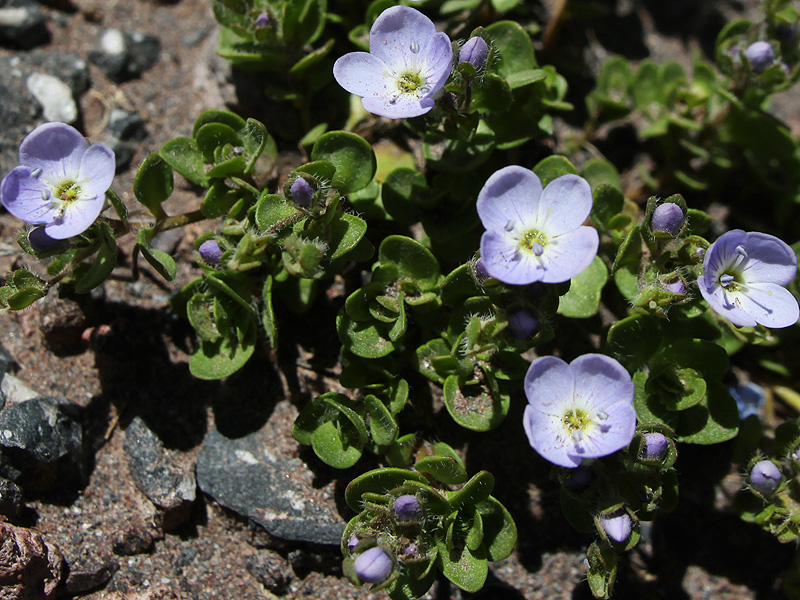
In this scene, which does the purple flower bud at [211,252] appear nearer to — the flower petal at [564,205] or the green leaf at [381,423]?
the green leaf at [381,423]

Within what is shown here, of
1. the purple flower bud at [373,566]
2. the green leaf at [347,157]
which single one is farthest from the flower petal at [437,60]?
the purple flower bud at [373,566]

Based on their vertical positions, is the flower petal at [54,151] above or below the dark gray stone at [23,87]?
above

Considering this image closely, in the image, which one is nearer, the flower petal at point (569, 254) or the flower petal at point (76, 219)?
the flower petal at point (569, 254)

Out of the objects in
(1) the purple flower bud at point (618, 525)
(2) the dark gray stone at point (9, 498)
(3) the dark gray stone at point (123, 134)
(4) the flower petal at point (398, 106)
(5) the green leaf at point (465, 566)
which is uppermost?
(4) the flower petal at point (398, 106)

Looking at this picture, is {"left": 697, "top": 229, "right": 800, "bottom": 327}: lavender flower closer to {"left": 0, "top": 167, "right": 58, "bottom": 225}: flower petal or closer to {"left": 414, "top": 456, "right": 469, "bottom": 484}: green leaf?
{"left": 414, "top": 456, "right": 469, "bottom": 484}: green leaf

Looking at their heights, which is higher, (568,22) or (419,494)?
(568,22)

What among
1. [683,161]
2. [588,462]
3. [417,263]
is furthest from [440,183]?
[683,161]

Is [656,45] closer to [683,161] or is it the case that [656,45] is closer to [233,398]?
[683,161]
